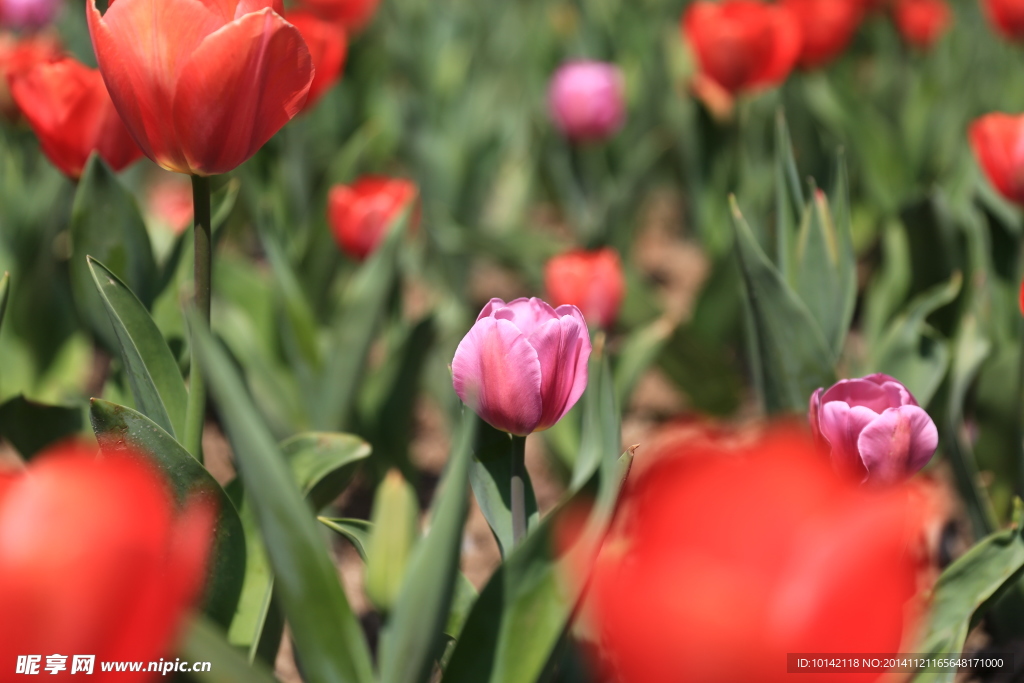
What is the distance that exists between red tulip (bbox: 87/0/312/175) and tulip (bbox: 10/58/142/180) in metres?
0.25

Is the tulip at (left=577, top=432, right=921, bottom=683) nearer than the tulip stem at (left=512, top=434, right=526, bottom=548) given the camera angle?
Yes

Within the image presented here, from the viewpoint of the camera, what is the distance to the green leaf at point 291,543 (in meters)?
0.45

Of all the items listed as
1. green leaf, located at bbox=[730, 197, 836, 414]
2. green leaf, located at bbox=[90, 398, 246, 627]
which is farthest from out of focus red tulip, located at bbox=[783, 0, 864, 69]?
green leaf, located at bbox=[90, 398, 246, 627]

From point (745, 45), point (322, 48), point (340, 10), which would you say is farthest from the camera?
point (340, 10)

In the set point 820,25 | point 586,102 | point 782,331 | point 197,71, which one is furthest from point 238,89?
point 820,25

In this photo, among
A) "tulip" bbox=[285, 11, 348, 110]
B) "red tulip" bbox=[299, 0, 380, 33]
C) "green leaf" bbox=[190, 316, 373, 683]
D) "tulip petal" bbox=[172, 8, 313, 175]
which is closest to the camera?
"green leaf" bbox=[190, 316, 373, 683]

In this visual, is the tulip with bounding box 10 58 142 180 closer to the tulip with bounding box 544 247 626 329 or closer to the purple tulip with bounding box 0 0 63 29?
the tulip with bounding box 544 247 626 329

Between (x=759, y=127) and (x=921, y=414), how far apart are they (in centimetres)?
140

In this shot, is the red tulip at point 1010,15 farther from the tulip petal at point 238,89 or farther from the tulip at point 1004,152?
the tulip petal at point 238,89

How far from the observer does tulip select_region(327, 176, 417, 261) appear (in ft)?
4.48

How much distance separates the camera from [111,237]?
954mm

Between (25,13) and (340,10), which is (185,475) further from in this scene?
(25,13)

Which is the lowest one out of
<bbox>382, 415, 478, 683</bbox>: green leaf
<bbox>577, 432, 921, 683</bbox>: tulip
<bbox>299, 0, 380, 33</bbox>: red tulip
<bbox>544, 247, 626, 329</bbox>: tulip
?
<bbox>544, 247, 626, 329</bbox>: tulip

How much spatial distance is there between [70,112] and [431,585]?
2.09 feet
